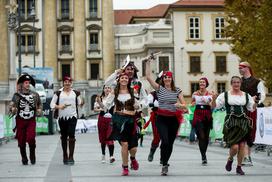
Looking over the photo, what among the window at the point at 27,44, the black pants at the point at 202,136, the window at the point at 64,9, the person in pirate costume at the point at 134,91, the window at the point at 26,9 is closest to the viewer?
the person in pirate costume at the point at 134,91

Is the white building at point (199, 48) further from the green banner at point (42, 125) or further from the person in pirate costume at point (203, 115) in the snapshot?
the person in pirate costume at point (203, 115)

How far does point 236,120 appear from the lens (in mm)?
11992

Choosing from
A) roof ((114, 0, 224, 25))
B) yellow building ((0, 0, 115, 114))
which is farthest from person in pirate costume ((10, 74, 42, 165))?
yellow building ((0, 0, 115, 114))

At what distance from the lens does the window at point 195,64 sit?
74375mm

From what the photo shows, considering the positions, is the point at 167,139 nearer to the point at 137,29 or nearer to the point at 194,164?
the point at 194,164

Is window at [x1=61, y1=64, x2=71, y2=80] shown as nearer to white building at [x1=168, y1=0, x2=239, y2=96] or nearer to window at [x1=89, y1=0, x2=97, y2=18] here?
window at [x1=89, y1=0, x2=97, y2=18]

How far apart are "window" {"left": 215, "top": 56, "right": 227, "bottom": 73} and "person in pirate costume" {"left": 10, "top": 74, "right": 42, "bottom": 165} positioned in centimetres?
6098

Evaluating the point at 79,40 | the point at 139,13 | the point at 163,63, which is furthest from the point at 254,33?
the point at 139,13

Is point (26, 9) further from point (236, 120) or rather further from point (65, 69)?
point (236, 120)

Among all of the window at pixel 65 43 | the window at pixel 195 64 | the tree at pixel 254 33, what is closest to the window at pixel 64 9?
the window at pixel 65 43

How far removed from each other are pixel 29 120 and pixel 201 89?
3.77 meters

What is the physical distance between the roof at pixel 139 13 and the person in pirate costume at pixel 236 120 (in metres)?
76.6

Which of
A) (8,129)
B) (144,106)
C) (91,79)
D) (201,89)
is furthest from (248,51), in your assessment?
(91,79)

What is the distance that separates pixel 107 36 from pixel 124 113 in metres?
67.3
